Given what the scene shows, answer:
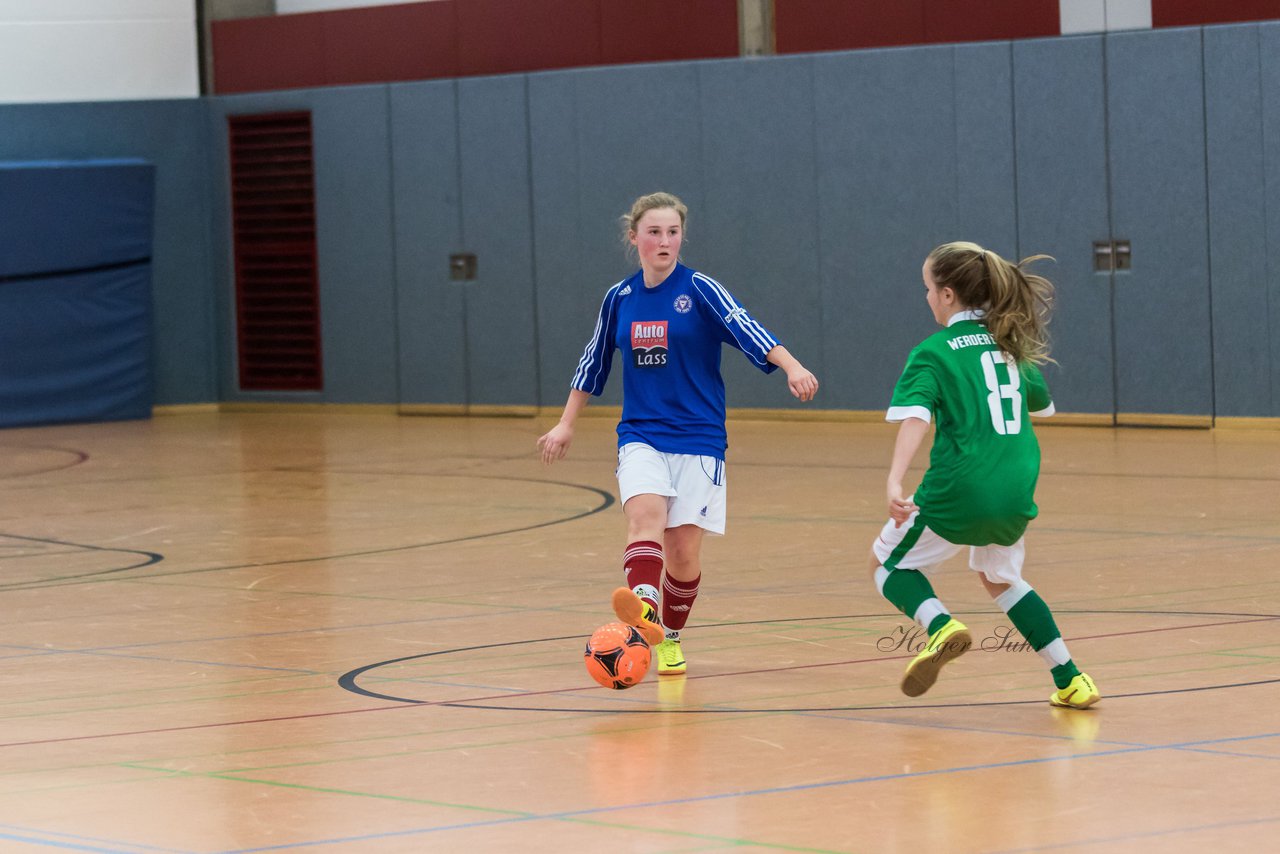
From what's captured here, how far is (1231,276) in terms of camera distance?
1617 cm

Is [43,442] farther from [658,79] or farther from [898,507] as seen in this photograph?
[898,507]

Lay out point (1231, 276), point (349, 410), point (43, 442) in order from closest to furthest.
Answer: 1. point (1231, 276)
2. point (43, 442)
3. point (349, 410)

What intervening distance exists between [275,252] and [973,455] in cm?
1688

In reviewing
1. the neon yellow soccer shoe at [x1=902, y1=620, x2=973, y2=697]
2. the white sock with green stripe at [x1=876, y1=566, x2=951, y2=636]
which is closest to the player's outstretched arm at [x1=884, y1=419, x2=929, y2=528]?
the white sock with green stripe at [x1=876, y1=566, x2=951, y2=636]

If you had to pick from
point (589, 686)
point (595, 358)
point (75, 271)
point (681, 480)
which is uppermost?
point (75, 271)

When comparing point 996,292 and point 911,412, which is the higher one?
point 996,292

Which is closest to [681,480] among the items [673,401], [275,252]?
[673,401]

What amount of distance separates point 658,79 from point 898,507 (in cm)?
1360

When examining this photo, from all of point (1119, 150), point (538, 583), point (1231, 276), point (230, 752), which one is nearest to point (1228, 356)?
point (1231, 276)

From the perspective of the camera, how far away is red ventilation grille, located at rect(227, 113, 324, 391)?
2181cm

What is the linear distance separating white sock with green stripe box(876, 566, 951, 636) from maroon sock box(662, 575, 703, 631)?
0.96 meters

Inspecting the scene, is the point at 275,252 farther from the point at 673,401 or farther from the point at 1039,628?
the point at 1039,628

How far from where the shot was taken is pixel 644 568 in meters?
6.81

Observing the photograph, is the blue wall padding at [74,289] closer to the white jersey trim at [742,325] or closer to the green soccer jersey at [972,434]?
the white jersey trim at [742,325]
